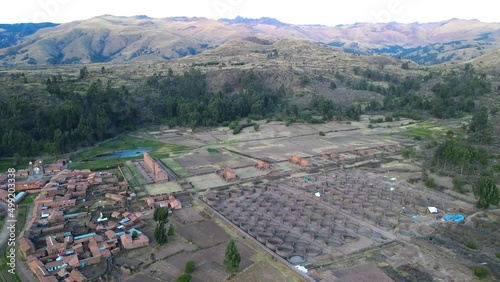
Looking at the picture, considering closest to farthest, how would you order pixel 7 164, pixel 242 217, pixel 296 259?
pixel 296 259 < pixel 242 217 < pixel 7 164

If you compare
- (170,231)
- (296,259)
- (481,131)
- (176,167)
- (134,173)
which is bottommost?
(176,167)

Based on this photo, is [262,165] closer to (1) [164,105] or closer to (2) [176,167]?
(2) [176,167]

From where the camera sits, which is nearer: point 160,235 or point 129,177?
point 160,235

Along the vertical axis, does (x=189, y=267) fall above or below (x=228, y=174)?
above

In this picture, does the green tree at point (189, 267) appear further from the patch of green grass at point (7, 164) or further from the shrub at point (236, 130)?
the shrub at point (236, 130)

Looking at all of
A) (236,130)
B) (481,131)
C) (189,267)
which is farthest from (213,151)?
(481,131)

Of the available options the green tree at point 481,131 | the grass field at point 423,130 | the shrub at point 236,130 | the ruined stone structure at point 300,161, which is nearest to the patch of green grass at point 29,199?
the ruined stone structure at point 300,161
